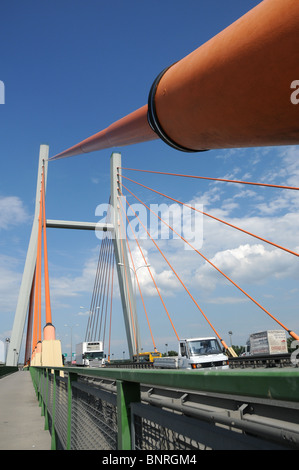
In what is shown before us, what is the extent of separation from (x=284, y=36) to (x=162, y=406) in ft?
6.25

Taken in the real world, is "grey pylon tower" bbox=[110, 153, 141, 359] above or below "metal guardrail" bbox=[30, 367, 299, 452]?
above

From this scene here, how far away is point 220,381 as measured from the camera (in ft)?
4.33

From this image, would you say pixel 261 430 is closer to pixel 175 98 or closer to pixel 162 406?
pixel 162 406

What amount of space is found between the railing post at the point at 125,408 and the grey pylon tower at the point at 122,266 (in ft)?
78.1

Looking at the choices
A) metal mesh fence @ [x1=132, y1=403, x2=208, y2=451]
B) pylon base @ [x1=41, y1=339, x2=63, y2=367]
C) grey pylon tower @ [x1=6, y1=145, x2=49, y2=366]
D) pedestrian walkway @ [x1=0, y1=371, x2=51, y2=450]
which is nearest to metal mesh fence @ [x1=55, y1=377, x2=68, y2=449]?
pedestrian walkway @ [x1=0, y1=371, x2=51, y2=450]

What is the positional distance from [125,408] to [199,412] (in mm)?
808

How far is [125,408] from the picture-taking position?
7.80 ft

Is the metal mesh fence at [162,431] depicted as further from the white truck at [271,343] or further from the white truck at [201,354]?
the white truck at [271,343]

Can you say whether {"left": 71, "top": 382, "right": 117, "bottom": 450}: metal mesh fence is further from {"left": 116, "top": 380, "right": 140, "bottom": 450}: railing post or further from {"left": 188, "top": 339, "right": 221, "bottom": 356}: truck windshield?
{"left": 188, "top": 339, "right": 221, "bottom": 356}: truck windshield

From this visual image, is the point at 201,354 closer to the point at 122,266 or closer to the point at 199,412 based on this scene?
the point at 122,266

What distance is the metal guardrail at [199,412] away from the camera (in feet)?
3.88

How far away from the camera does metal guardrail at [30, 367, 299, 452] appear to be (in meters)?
1.18

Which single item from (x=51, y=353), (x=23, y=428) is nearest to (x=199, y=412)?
(x=23, y=428)

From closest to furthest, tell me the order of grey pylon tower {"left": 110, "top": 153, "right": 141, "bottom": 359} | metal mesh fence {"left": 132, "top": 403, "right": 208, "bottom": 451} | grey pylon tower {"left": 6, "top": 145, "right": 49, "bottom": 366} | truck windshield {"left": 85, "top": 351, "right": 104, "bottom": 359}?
metal mesh fence {"left": 132, "top": 403, "right": 208, "bottom": 451} → grey pylon tower {"left": 110, "top": 153, "right": 141, "bottom": 359} → grey pylon tower {"left": 6, "top": 145, "right": 49, "bottom": 366} → truck windshield {"left": 85, "top": 351, "right": 104, "bottom": 359}
